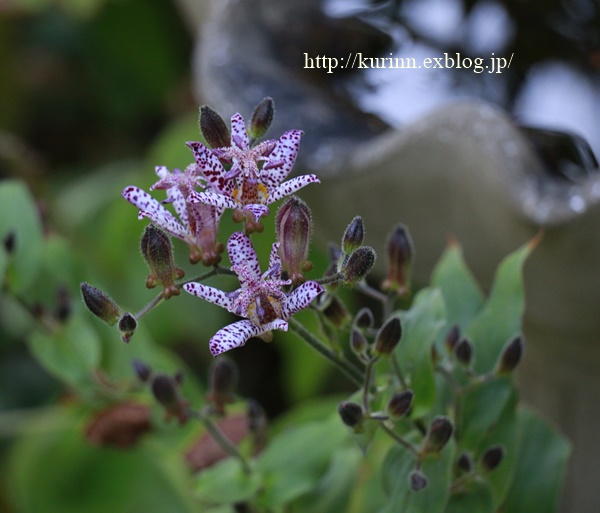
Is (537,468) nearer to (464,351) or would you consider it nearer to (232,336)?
(464,351)

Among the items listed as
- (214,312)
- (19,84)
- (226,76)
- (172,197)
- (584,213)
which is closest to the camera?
(172,197)

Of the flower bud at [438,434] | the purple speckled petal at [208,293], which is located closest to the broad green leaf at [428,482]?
the flower bud at [438,434]

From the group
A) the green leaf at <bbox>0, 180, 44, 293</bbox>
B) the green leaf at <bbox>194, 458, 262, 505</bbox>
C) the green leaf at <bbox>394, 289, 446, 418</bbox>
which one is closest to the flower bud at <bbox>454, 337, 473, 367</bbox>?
the green leaf at <bbox>394, 289, 446, 418</bbox>

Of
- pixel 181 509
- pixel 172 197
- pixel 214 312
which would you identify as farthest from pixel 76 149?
pixel 172 197

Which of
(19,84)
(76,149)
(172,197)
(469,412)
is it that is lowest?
(76,149)

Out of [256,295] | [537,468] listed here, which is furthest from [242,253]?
[537,468]

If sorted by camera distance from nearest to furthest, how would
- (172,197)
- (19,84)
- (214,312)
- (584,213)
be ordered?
(172,197) < (584,213) < (214,312) < (19,84)

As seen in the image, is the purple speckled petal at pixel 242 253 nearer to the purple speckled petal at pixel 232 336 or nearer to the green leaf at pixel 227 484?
the purple speckled petal at pixel 232 336

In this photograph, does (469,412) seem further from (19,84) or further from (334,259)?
(19,84)
